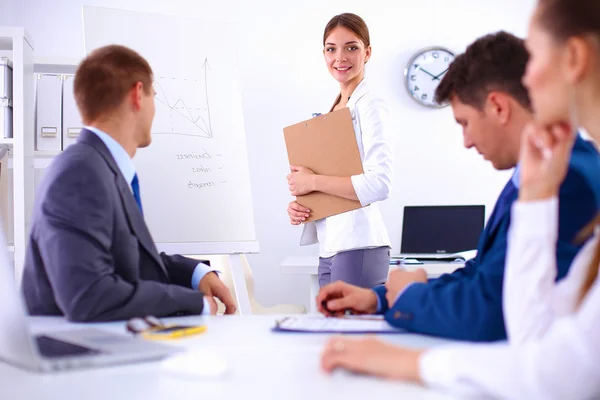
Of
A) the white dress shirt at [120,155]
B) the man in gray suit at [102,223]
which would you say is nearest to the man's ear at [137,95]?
the man in gray suit at [102,223]

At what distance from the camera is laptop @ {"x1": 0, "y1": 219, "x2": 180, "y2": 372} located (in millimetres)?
935

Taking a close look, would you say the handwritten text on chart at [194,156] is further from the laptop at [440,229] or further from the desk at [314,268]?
the laptop at [440,229]

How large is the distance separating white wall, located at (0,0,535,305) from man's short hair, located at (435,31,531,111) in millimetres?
2797

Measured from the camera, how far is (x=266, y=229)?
4215mm

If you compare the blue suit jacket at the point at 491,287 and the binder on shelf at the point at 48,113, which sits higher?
the binder on shelf at the point at 48,113

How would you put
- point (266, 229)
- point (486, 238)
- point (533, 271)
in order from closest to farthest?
point (533, 271)
point (486, 238)
point (266, 229)

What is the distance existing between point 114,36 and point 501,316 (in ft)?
7.23

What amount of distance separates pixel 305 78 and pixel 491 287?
321 centimetres

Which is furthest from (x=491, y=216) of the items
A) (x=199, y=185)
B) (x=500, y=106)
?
(x=199, y=185)

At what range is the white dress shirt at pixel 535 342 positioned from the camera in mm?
763

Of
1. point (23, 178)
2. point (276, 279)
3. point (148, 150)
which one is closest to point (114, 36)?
point (148, 150)

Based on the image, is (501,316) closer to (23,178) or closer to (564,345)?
(564,345)

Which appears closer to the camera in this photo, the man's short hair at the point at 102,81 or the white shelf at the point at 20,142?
the man's short hair at the point at 102,81

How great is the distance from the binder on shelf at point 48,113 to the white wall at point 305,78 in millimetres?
1051
